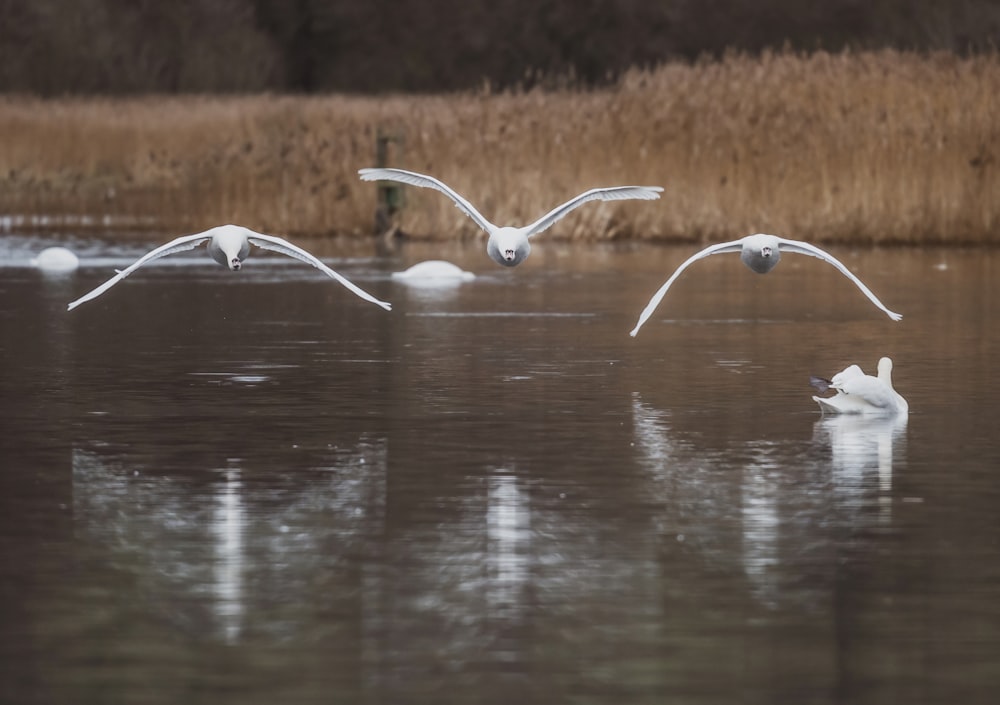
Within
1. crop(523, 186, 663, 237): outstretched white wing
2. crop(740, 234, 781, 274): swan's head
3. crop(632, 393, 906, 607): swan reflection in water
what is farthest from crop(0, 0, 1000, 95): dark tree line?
crop(632, 393, 906, 607): swan reflection in water

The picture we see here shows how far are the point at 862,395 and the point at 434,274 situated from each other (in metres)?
10.6

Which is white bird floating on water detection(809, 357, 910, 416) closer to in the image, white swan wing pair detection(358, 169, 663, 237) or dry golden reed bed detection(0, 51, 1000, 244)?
white swan wing pair detection(358, 169, 663, 237)

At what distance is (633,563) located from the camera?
7.76 metres

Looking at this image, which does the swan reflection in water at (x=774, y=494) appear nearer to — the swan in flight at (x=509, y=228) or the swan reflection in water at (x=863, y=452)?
the swan reflection in water at (x=863, y=452)

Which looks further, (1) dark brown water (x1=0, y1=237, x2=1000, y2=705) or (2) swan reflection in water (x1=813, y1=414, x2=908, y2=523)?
(2) swan reflection in water (x1=813, y1=414, x2=908, y2=523)

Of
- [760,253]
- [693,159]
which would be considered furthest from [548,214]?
[693,159]

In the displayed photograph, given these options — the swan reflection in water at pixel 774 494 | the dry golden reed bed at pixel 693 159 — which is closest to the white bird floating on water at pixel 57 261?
the dry golden reed bed at pixel 693 159

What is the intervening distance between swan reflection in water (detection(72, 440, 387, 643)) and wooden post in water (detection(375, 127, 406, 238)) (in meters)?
18.9

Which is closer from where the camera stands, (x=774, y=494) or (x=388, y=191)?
(x=774, y=494)

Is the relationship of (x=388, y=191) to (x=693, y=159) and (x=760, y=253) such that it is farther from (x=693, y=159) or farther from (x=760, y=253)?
(x=760, y=253)

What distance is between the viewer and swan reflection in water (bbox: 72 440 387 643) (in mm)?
7074

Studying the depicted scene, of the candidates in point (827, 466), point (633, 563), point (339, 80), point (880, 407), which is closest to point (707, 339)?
point (880, 407)

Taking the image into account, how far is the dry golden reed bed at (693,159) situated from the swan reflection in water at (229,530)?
54.0 ft

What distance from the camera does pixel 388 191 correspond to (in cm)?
2945
